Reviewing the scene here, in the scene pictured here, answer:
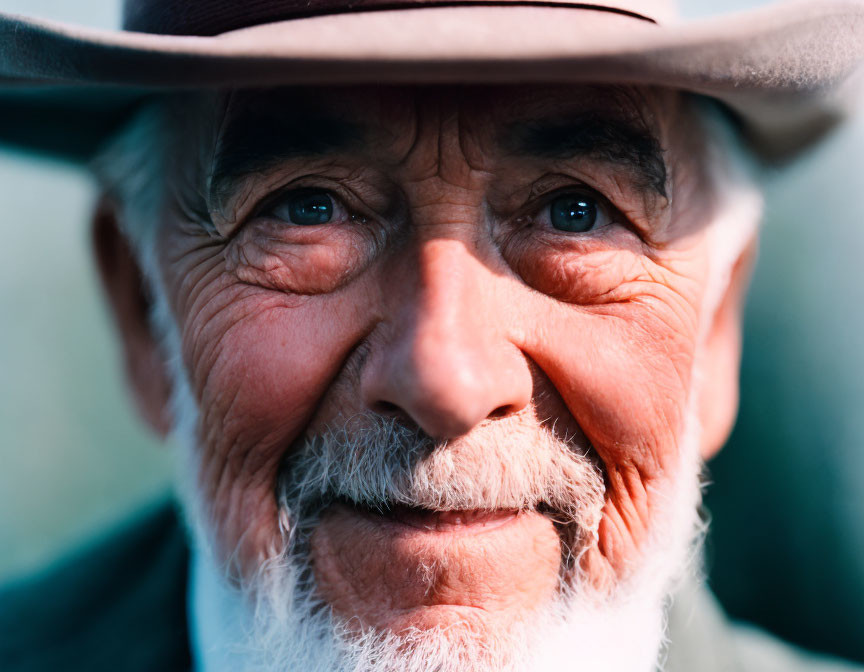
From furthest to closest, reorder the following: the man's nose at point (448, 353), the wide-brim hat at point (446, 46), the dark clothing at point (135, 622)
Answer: the dark clothing at point (135, 622), the man's nose at point (448, 353), the wide-brim hat at point (446, 46)

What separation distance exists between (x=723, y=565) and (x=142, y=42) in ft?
10.5

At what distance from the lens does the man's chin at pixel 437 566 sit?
1.69 m

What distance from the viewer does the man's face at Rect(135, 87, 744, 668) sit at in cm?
164

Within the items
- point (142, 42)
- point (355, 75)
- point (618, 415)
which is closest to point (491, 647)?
point (618, 415)

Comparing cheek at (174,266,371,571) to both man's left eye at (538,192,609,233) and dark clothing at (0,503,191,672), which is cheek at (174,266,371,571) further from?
dark clothing at (0,503,191,672)

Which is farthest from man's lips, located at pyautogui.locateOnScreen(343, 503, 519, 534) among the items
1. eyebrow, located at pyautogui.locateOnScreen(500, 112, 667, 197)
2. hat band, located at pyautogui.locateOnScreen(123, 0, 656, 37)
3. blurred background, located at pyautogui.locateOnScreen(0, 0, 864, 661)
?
blurred background, located at pyautogui.locateOnScreen(0, 0, 864, 661)

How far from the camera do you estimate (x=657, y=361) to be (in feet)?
5.96

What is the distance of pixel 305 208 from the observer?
1820mm

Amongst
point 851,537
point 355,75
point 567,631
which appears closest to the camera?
point 355,75

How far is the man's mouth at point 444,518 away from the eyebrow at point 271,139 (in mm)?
787

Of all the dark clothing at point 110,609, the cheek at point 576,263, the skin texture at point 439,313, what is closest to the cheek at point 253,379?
the skin texture at point 439,313

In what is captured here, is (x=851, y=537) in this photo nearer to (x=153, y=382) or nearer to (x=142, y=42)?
(x=153, y=382)

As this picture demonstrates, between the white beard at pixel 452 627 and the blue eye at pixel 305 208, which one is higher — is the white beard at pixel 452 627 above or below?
below

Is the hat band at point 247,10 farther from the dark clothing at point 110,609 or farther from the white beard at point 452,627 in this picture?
the dark clothing at point 110,609
